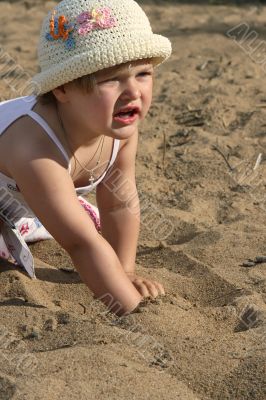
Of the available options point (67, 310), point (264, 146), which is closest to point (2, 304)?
point (67, 310)

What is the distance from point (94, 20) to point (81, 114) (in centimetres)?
30

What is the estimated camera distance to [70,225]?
2.59m

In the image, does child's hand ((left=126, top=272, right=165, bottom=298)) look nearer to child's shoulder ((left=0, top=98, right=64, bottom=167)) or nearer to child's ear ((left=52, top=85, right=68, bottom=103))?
child's shoulder ((left=0, top=98, right=64, bottom=167))

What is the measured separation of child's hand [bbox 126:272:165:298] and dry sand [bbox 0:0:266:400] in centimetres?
4

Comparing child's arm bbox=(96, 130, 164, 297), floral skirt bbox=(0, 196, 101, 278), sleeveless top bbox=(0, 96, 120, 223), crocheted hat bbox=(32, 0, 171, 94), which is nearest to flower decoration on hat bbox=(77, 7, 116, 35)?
crocheted hat bbox=(32, 0, 171, 94)

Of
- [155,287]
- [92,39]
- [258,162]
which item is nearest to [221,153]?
[258,162]

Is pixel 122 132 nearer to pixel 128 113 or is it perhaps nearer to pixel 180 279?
pixel 128 113

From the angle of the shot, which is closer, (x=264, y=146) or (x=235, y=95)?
(x=264, y=146)

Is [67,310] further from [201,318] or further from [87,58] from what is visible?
[87,58]

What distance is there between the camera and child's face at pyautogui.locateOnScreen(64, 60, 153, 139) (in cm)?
254

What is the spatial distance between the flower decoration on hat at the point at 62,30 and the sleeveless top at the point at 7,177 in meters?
0.30

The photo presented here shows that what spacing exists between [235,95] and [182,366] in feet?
8.08

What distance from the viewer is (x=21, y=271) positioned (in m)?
2.96

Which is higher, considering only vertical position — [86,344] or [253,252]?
[86,344]
